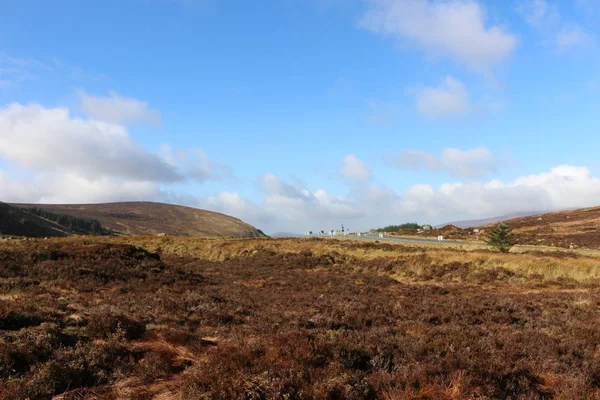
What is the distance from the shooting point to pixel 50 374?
5.99 metres

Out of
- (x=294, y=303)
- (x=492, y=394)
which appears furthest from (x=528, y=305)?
(x=492, y=394)

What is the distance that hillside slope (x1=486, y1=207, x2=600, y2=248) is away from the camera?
53356 millimetres

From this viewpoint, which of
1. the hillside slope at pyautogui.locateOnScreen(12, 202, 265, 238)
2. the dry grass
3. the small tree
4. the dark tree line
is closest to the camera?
the dry grass

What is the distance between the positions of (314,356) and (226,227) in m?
152

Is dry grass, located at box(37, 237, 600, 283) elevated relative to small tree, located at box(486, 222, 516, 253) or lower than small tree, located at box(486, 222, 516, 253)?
lower

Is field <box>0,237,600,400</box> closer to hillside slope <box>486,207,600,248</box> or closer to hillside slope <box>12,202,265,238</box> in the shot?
hillside slope <box>486,207,600,248</box>

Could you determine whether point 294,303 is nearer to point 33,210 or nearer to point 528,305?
point 528,305

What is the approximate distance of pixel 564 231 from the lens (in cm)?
6950

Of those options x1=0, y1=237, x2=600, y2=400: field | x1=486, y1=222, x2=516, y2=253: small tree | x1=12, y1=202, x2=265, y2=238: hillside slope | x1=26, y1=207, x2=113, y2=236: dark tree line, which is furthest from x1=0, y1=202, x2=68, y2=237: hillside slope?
x1=486, y1=222, x2=516, y2=253: small tree

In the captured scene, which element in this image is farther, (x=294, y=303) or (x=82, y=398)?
(x=294, y=303)

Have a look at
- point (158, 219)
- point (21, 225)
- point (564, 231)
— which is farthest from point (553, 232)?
point (158, 219)

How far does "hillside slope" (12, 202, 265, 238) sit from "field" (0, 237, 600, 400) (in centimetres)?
11808

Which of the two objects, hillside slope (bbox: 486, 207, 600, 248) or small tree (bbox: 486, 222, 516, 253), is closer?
small tree (bbox: 486, 222, 516, 253)

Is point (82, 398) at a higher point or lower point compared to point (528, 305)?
higher
